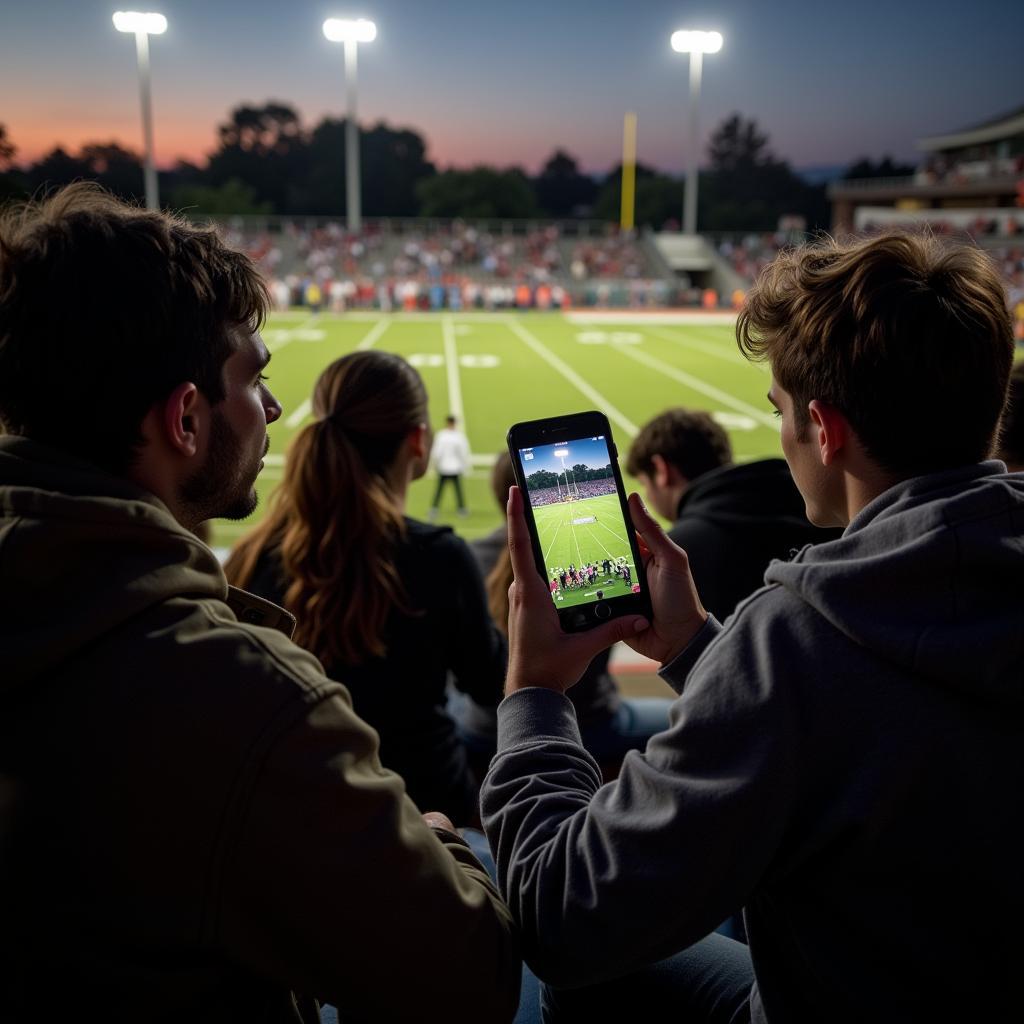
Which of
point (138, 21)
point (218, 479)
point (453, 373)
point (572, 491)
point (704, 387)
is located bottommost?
point (704, 387)

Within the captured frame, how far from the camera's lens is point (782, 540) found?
3.42 metres

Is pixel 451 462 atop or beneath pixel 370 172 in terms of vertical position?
beneath

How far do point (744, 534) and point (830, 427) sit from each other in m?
1.89

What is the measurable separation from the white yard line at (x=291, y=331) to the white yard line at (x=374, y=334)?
1.93 m

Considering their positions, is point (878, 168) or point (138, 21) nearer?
point (138, 21)

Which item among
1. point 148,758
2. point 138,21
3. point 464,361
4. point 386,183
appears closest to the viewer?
point 148,758

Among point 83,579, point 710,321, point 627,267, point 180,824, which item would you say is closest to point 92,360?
point 83,579

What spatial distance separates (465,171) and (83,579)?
80.0 metres

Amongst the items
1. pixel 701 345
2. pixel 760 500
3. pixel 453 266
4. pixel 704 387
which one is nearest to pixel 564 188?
pixel 453 266

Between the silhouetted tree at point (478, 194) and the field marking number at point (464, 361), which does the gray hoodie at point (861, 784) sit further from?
the silhouetted tree at point (478, 194)

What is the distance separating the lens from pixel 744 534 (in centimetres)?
340

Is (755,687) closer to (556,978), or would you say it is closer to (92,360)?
(556,978)

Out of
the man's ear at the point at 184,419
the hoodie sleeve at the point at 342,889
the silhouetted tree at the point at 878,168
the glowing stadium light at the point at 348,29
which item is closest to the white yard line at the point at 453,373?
the glowing stadium light at the point at 348,29

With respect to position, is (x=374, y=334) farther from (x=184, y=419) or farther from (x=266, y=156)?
(x=266, y=156)
